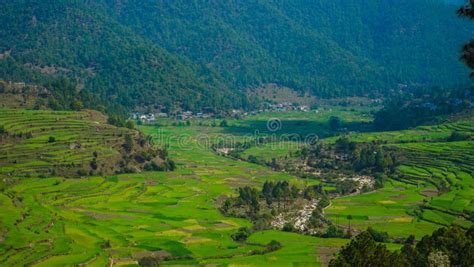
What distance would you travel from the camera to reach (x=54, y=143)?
83.1m

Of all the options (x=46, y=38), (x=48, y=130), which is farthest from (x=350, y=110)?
(x=48, y=130)

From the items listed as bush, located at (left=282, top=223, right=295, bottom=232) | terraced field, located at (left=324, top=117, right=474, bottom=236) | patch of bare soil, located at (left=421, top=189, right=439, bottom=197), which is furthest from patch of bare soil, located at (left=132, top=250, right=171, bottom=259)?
patch of bare soil, located at (left=421, top=189, right=439, bottom=197)

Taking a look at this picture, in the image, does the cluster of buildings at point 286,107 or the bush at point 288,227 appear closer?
the bush at point 288,227

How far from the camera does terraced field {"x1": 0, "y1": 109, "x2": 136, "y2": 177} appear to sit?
7631cm

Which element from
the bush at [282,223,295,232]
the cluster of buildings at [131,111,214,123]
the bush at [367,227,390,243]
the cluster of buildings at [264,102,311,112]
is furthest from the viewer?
the cluster of buildings at [264,102,311,112]

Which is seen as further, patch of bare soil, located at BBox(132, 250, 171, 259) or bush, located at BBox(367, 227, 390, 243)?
bush, located at BBox(367, 227, 390, 243)

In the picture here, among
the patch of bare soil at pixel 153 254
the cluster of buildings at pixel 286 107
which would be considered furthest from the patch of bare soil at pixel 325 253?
the cluster of buildings at pixel 286 107

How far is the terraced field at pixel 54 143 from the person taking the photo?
76.3m

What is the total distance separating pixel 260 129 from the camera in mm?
140375

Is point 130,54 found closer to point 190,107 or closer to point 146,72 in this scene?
point 146,72

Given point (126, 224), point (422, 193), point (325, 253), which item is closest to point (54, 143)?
point (126, 224)

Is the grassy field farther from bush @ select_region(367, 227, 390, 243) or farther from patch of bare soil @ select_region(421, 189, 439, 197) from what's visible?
bush @ select_region(367, 227, 390, 243)

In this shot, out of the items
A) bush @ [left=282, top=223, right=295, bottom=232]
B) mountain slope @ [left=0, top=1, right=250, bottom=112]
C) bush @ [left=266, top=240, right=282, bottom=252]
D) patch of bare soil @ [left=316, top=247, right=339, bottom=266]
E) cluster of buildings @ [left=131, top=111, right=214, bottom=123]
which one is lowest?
patch of bare soil @ [left=316, top=247, right=339, bottom=266]

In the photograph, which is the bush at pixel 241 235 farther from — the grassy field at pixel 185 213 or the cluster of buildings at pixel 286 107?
the cluster of buildings at pixel 286 107
